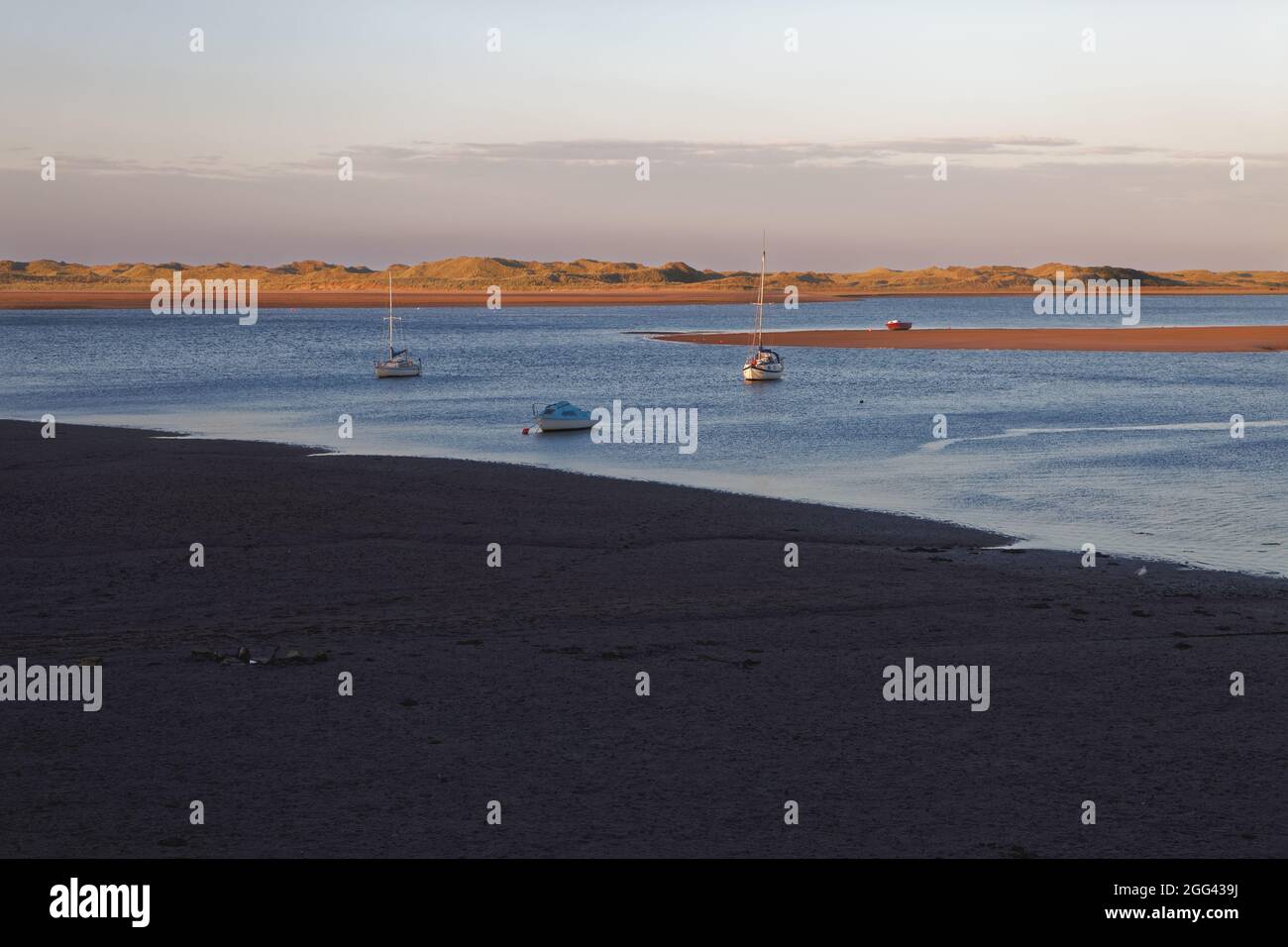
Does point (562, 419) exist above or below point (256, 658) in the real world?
above

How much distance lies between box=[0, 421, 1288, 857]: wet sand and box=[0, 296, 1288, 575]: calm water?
458 centimetres

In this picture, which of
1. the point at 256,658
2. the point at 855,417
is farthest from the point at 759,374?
the point at 256,658

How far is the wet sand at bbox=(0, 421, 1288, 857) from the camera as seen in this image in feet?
33.0

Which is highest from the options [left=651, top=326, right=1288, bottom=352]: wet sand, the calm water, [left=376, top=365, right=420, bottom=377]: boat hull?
[left=651, top=326, right=1288, bottom=352]: wet sand

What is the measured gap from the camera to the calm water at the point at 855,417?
1097 inches

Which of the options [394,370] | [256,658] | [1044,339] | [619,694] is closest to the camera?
[619,694]

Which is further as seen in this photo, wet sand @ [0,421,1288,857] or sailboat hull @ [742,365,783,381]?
sailboat hull @ [742,365,783,381]

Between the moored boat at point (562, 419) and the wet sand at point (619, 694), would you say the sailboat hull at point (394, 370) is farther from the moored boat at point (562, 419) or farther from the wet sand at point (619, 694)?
the wet sand at point (619, 694)

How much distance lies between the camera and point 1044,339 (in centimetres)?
10994

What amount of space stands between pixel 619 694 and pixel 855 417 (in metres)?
36.7

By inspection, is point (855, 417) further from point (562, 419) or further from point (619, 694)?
point (619, 694)

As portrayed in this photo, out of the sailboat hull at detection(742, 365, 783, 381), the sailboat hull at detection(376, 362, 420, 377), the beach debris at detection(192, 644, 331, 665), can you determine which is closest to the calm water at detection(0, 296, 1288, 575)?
the sailboat hull at detection(376, 362, 420, 377)

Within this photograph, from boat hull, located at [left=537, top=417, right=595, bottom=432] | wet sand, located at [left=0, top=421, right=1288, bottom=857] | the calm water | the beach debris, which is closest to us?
wet sand, located at [left=0, top=421, right=1288, bottom=857]

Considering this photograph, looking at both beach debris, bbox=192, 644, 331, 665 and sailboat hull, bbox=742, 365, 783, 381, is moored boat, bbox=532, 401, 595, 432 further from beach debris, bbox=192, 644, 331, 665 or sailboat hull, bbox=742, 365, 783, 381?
beach debris, bbox=192, 644, 331, 665
